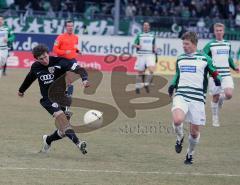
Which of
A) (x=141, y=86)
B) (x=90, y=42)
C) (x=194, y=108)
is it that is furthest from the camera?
(x=90, y=42)

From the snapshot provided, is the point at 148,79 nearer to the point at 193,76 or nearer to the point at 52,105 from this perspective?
the point at 52,105

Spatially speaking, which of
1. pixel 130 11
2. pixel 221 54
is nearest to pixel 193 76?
pixel 221 54

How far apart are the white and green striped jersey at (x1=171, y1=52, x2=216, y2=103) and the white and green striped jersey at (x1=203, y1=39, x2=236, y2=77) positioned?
495 cm

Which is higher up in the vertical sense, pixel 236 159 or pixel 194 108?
pixel 194 108

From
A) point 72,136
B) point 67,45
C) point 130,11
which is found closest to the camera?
point 72,136

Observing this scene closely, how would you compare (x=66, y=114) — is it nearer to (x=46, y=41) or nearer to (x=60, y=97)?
(x=60, y=97)

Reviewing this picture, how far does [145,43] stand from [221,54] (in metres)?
9.66

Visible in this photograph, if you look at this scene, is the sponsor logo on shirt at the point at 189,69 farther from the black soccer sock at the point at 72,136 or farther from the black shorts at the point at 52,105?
the black shorts at the point at 52,105

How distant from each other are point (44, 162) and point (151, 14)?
2649cm

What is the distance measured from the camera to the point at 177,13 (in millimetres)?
38219

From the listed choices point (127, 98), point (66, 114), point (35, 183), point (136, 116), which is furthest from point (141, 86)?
point (35, 183)

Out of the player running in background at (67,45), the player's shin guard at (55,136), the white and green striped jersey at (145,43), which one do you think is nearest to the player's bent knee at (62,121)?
the player's shin guard at (55,136)

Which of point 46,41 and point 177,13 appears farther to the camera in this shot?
point 177,13

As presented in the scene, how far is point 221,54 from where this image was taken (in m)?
16.9
